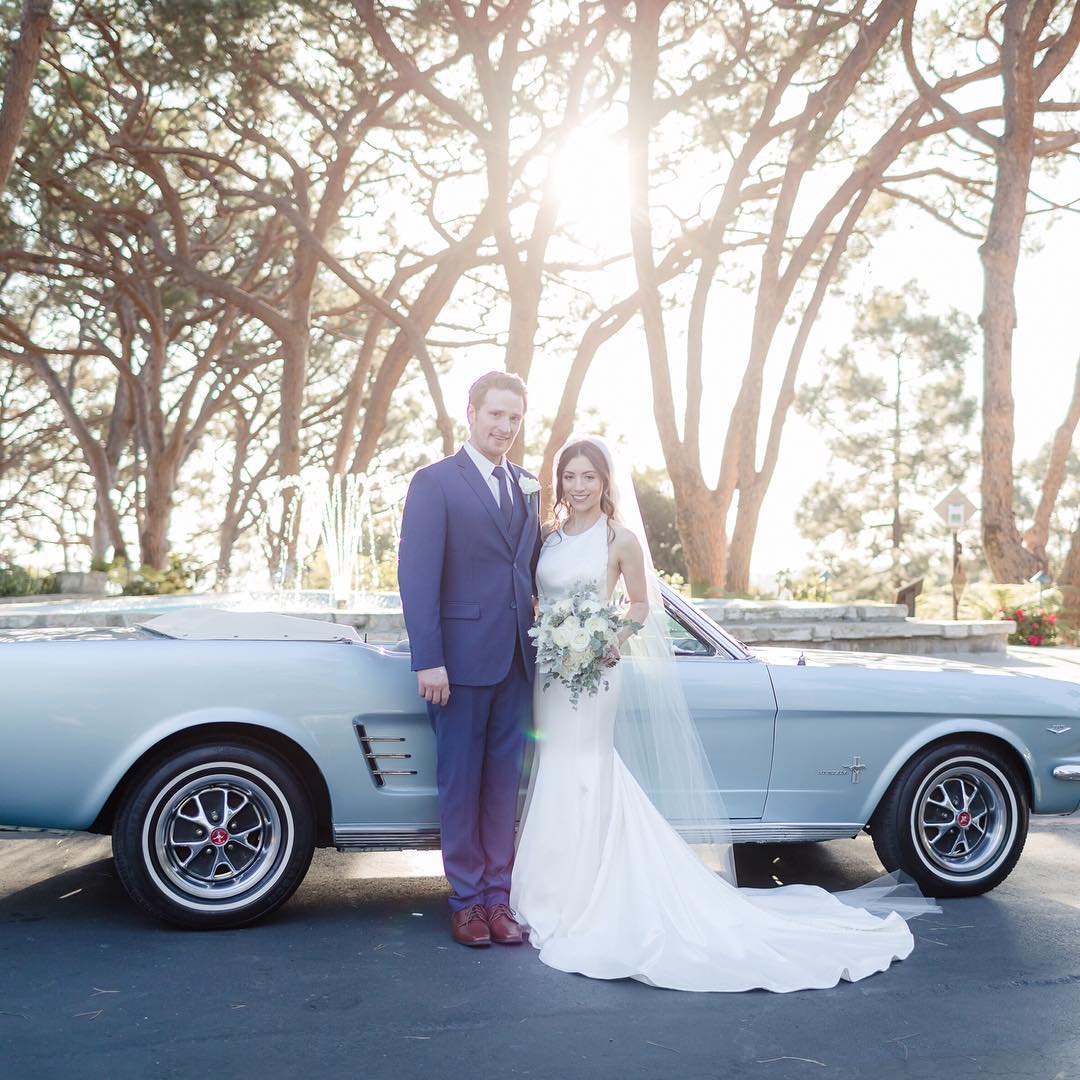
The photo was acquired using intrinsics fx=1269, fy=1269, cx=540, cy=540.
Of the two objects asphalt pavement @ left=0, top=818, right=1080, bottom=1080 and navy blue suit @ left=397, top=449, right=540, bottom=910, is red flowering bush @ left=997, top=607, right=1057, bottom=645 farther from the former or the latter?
navy blue suit @ left=397, top=449, right=540, bottom=910

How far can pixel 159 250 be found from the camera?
20.5 metres

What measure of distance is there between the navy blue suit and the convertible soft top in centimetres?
52

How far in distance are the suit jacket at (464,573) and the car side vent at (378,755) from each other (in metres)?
0.38

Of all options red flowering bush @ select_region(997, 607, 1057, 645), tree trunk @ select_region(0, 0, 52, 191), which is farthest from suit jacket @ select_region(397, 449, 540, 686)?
red flowering bush @ select_region(997, 607, 1057, 645)

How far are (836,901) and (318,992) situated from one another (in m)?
2.04

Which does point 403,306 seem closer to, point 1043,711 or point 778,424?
point 778,424

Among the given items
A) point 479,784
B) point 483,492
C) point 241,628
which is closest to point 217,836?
point 241,628

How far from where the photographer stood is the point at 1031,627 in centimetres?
1917

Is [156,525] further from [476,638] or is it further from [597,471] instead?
[476,638]

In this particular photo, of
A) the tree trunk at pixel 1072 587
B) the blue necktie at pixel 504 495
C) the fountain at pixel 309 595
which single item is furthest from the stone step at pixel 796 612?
the tree trunk at pixel 1072 587

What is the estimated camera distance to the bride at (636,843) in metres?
4.32

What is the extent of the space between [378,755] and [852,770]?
6.33ft

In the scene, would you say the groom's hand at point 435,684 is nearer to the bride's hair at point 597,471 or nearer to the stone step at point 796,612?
the bride's hair at point 597,471

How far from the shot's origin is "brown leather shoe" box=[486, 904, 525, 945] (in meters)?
4.56
